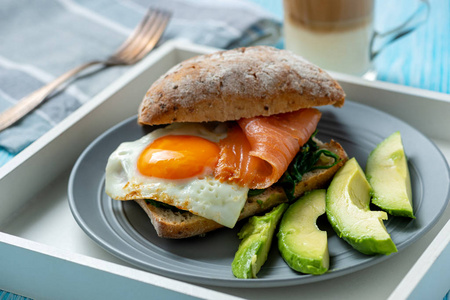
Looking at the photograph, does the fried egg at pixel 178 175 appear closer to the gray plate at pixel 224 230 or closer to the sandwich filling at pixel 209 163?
the sandwich filling at pixel 209 163

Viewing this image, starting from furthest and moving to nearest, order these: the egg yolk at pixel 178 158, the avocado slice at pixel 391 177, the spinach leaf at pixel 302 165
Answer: the spinach leaf at pixel 302 165, the egg yolk at pixel 178 158, the avocado slice at pixel 391 177

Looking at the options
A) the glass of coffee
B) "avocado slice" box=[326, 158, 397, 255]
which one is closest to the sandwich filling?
"avocado slice" box=[326, 158, 397, 255]

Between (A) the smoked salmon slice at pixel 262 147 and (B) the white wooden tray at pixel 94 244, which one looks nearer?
(B) the white wooden tray at pixel 94 244

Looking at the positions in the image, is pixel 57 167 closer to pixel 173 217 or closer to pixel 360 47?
pixel 173 217

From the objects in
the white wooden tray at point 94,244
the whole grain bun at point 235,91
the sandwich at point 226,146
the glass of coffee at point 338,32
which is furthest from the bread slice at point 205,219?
the glass of coffee at point 338,32

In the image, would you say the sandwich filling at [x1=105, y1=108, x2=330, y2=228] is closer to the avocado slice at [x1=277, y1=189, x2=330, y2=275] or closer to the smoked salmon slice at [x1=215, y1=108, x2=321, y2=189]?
the smoked salmon slice at [x1=215, y1=108, x2=321, y2=189]

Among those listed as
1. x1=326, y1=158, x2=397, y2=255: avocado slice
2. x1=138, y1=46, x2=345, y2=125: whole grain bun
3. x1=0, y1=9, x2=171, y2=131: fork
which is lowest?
x1=0, y1=9, x2=171, y2=131: fork

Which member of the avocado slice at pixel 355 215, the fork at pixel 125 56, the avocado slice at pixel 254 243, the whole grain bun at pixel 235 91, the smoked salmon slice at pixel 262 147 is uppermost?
the whole grain bun at pixel 235 91
